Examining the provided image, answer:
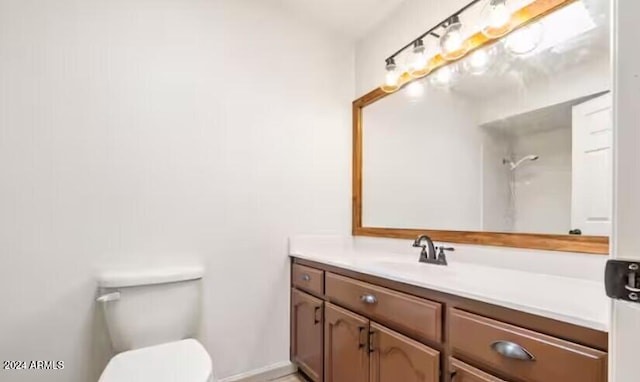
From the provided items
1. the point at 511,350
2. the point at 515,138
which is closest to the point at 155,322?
the point at 511,350

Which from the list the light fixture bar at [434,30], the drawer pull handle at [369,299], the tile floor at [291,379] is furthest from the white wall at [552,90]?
the tile floor at [291,379]

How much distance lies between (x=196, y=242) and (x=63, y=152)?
0.75m

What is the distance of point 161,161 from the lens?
5.70ft

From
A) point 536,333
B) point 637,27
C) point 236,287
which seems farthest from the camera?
point 236,287

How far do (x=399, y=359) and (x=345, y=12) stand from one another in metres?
1.99

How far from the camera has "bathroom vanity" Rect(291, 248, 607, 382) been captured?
2.61ft

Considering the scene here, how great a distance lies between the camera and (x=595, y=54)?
46.6 inches

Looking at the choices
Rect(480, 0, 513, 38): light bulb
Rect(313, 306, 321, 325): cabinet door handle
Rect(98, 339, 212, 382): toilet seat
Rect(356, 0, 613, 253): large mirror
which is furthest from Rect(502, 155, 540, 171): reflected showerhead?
Rect(98, 339, 212, 382): toilet seat

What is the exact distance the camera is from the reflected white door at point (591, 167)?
1.13m

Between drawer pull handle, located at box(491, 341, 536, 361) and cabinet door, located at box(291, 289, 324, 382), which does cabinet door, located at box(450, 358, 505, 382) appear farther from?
cabinet door, located at box(291, 289, 324, 382)

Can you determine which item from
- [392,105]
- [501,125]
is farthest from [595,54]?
[392,105]

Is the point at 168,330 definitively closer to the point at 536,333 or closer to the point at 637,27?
the point at 536,333

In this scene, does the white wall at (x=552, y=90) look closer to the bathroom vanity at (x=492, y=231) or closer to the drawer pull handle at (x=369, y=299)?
the bathroom vanity at (x=492, y=231)

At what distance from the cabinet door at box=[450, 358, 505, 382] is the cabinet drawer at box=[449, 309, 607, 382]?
0.02 m
